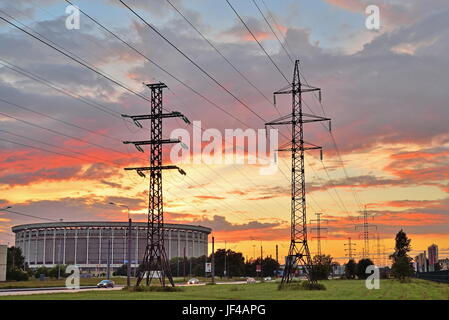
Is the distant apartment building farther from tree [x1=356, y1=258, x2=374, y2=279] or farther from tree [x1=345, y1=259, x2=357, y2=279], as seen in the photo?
tree [x1=356, y1=258, x2=374, y2=279]

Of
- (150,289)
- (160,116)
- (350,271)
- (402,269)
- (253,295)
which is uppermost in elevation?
(160,116)

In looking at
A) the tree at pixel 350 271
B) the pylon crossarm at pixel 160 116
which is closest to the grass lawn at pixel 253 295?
the pylon crossarm at pixel 160 116

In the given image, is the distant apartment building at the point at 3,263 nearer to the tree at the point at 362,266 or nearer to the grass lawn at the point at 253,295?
the grass lawn at the point at 253,295

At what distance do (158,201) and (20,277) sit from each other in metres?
92.5

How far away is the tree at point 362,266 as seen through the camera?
191 metres

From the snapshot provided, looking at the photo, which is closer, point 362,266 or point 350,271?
point 362,266

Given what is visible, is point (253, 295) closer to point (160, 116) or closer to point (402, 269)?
point (160, 116)

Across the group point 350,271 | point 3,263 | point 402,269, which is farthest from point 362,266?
point 3,263

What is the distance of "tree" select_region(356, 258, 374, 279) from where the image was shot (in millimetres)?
191125

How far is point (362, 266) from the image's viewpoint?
193 meters

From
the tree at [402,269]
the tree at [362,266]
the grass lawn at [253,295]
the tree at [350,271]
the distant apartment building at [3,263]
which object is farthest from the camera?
the tree at [350,271]
